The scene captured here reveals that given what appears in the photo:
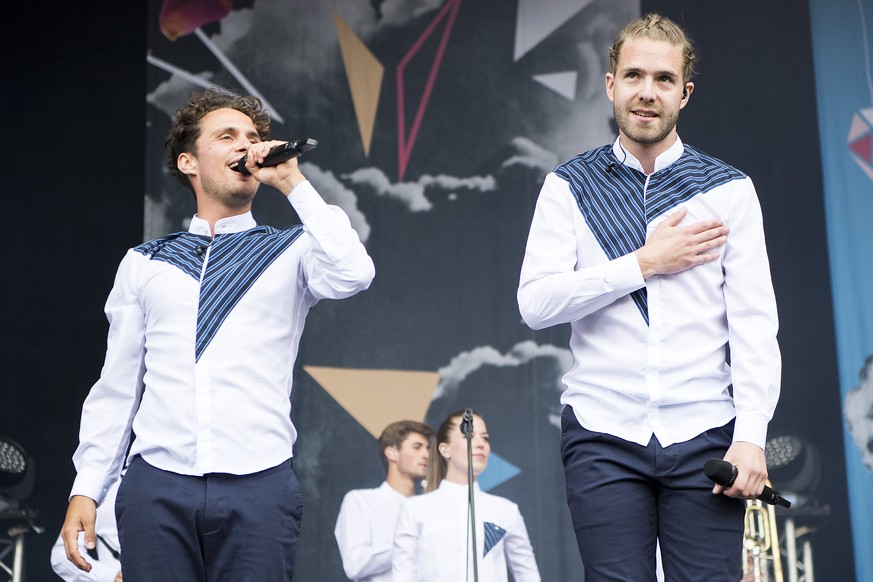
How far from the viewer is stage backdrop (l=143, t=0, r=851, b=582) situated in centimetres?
514

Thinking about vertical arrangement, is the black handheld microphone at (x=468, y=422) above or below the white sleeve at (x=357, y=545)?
above

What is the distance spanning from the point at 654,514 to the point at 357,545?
346 cm

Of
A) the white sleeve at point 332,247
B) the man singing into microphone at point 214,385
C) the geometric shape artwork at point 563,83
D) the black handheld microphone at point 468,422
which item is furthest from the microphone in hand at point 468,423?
the geometric shape artwork at point 563,83

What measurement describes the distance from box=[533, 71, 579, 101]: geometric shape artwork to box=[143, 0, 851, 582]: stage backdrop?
1 cm

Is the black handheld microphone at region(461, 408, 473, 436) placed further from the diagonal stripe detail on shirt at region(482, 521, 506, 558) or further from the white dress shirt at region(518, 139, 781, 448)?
the diagonal stripe detail on shirt at region(482, 521, 506, 558)

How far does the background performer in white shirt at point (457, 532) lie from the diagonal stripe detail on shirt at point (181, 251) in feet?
8.73

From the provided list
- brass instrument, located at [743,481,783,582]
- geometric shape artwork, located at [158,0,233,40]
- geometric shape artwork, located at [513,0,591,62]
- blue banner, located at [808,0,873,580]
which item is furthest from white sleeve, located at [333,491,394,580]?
geometric shape artwork, located at [158,0,233,40]

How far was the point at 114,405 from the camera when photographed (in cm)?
216

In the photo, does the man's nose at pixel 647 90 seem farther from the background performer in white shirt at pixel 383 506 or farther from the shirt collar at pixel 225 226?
the background performer in white shirt at pixel 383 506

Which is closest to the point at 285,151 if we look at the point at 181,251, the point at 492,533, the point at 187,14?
the point at 181,251

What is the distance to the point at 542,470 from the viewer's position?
5.12 m

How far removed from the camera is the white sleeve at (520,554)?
4.77m

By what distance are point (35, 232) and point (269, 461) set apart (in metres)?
3.63

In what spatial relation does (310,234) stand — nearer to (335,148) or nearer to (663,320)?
(663,320)
